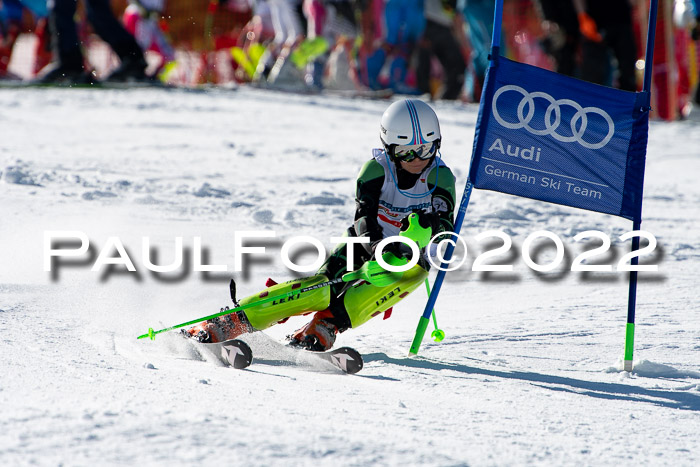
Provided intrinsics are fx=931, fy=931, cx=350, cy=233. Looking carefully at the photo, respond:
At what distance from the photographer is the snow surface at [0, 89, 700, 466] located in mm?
2842

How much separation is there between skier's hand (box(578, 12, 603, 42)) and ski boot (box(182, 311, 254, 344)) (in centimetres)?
894

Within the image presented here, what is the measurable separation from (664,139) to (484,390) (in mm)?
8620

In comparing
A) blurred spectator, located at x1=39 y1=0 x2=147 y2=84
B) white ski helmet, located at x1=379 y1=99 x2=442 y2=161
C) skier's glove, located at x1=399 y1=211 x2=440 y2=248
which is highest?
blurred spectator, located at x1=39 y1=0 x2=147 y2=84

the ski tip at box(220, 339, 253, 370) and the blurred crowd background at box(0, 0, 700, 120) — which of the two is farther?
the blurred crowd background at box(0, 0, 700, 120)

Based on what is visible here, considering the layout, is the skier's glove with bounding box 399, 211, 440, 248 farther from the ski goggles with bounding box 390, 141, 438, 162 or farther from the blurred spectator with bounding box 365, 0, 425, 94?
the blurred spectator with bounding box 365, 0, 425, 94

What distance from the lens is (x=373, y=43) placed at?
15.3m

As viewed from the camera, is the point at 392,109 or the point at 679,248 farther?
the point at 679,248

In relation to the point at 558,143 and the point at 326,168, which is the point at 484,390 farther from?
the point at 326,168

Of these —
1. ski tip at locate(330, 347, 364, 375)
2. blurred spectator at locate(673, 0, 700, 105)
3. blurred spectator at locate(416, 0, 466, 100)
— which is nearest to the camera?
ski tip at locate(330, 347, 364, 375)

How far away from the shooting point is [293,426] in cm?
293

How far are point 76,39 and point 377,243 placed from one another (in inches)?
331

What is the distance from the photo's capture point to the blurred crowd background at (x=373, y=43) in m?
11.8

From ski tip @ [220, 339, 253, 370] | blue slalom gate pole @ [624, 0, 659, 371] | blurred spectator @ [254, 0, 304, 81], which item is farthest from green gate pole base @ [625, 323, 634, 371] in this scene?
blurred spectator @ [254, 0, 304, 81]

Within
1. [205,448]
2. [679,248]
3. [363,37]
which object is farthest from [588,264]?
[363,37]
